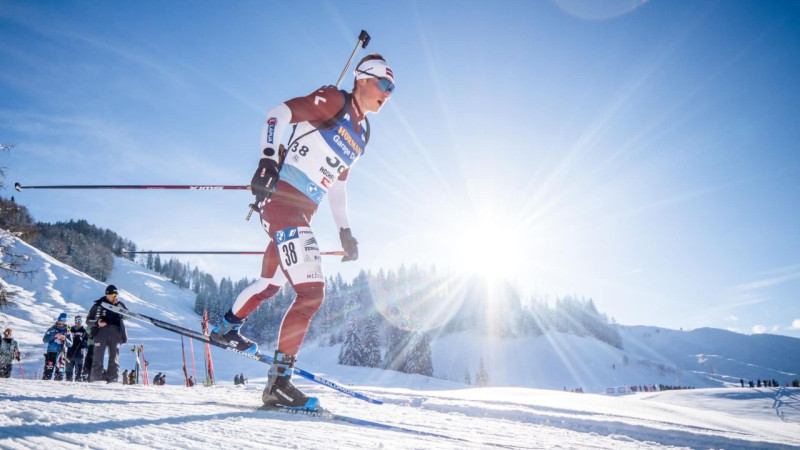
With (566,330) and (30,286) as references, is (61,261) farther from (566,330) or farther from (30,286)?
(566,330)

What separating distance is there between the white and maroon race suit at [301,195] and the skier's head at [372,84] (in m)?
0.11

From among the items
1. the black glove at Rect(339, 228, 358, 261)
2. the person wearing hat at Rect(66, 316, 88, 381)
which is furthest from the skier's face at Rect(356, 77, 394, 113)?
the person wearing hat at Rect(66, 316, 88, 381)

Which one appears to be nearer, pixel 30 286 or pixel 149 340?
pixel 149 340

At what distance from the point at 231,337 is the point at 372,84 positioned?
8.79 ft

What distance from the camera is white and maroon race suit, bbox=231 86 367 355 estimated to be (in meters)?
3.10

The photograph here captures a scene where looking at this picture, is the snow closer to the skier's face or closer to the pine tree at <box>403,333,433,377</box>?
the skier's face

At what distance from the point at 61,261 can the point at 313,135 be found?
130 m

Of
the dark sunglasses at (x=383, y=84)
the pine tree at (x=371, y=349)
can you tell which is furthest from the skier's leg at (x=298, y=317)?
the pine tree at (x=371, y=349)

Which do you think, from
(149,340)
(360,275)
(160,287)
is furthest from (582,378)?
(160,287)

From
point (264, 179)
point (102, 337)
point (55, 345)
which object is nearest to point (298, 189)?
point (264, 179)

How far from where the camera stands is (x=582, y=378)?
95062 mm

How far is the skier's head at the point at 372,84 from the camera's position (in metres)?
3.85

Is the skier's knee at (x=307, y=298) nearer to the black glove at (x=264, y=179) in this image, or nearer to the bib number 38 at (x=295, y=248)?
the bib number 38 at (x=295, y=248)

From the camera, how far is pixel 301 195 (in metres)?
3.44
